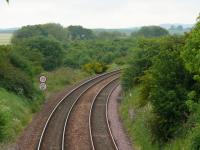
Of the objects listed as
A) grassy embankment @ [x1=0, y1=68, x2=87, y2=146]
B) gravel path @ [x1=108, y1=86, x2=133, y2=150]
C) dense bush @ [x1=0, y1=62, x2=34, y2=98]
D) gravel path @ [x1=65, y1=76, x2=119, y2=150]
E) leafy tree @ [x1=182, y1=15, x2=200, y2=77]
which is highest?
leafy tree @ [x1=182, y1=15, x2=200, y2=77]

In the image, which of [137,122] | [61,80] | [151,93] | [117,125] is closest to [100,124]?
[117,125]

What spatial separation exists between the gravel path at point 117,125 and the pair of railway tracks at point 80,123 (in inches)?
14.7

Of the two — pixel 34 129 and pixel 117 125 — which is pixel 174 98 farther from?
pixel 34 129

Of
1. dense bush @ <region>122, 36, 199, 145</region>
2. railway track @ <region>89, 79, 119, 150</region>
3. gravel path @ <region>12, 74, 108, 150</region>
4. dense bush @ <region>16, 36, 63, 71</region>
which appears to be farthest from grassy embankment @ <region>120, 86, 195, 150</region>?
dense bush @ <region>16, 36, 63, 71</region>

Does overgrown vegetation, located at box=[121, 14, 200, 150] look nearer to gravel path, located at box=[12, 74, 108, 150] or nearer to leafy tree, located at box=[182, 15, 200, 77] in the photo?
leafy tree, located at box=[182, 15, 200, 77]

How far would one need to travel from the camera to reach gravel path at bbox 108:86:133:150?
25.9 m

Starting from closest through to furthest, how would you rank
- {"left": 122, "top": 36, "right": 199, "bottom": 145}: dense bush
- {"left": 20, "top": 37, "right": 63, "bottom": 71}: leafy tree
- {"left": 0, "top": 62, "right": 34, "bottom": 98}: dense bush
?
{"left": 122, "top": 36, "right": 199, "bottom": 145}: dense bush, {"left": 0, "top": 62, "right": 34, "bottom": 98}: dense bush, {"left": 20, "top": 37, "right": 63, "bottom": 71}: leafy tree

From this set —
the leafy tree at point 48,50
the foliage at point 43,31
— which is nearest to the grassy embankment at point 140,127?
the leafy tree at point 48,50

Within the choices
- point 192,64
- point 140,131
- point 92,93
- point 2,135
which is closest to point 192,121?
point 192,64

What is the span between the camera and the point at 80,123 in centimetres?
3058

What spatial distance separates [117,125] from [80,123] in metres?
2.47

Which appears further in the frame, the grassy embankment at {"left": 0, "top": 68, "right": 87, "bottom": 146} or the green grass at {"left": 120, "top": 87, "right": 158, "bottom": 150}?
the grassy embankment at {"left": 0, "top": 68, "right": 87, "bottom": 146}

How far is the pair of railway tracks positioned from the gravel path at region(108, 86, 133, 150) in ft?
1.23

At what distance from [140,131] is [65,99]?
1359cm
